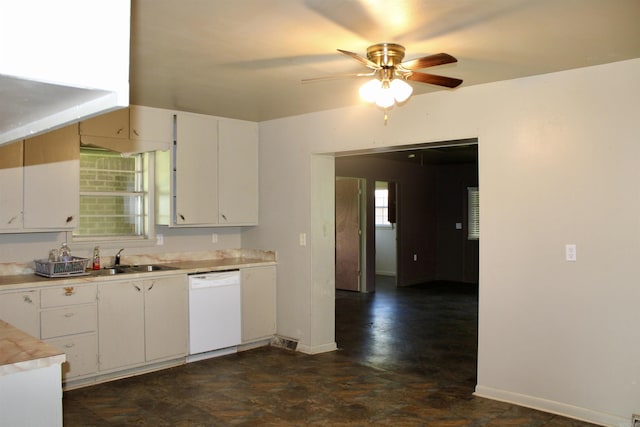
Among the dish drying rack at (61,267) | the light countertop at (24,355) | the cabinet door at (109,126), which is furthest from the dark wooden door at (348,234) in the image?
the light countertop at (24,355)

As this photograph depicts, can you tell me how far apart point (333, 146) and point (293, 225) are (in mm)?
918

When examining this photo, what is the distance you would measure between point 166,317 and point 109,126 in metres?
1.73

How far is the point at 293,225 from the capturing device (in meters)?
5.41

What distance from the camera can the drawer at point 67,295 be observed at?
399 centimetres

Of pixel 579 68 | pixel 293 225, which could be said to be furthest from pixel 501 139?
pixel 293 225

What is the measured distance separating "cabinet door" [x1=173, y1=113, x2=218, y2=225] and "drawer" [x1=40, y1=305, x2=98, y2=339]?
1219 mm

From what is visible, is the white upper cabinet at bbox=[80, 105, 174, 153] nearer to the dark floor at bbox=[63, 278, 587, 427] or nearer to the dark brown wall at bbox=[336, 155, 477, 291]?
→ the dark floor at bbox=[63, 278, 587, 427]

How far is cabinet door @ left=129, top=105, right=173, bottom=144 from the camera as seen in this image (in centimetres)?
A: 486

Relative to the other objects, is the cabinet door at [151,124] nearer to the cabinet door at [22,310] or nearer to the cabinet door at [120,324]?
the cabinet door at [120,324]

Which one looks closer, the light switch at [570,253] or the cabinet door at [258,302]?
the light switch at [570,253]

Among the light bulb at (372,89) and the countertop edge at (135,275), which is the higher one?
the light bulb at (372,89)

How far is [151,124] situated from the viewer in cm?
498

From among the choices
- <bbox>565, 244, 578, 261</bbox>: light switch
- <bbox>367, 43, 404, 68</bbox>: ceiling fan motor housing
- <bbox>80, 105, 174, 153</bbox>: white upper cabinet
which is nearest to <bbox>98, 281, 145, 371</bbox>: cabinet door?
<bbox>80, 105, 174, 153</bbox>: white upper cabinet

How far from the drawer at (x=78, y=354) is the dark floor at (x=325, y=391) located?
15cm
